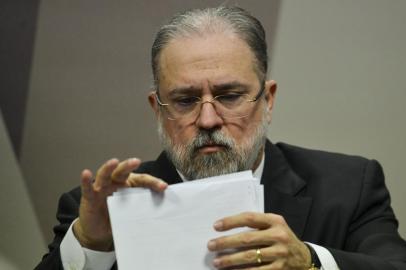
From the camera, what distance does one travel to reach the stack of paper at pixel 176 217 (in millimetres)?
1265

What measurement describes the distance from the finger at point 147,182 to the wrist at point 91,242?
0.78ft

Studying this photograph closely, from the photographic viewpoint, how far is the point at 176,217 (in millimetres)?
1279

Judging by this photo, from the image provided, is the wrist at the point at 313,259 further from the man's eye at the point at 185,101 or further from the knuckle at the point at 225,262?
the man's eye at the point at 185,101

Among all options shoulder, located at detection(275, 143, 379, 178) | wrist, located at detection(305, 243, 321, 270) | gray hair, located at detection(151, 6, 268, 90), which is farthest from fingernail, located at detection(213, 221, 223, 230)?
shoulder, located at detection(275, 143, 379, 178)

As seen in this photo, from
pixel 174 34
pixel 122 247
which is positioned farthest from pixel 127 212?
pixel 174 34

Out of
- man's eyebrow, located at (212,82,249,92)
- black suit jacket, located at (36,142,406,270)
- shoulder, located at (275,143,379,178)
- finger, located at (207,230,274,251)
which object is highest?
man's eyebrow, located at (212,82,249,92)

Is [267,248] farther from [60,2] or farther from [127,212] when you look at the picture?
[60,2]

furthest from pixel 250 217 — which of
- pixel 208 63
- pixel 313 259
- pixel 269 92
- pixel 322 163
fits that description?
pixel 322 163

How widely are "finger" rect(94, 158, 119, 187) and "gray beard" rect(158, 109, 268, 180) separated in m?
0.36

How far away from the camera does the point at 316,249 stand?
1354 millimetres

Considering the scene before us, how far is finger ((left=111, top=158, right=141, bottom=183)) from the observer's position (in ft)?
4.10

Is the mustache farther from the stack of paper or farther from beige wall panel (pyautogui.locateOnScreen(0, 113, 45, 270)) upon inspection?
beige wall panel (pyautogui.locateOnScreen(0, 113, 45, 270))

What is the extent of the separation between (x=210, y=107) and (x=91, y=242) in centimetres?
49

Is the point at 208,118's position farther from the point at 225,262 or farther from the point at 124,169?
the point at 225,262
